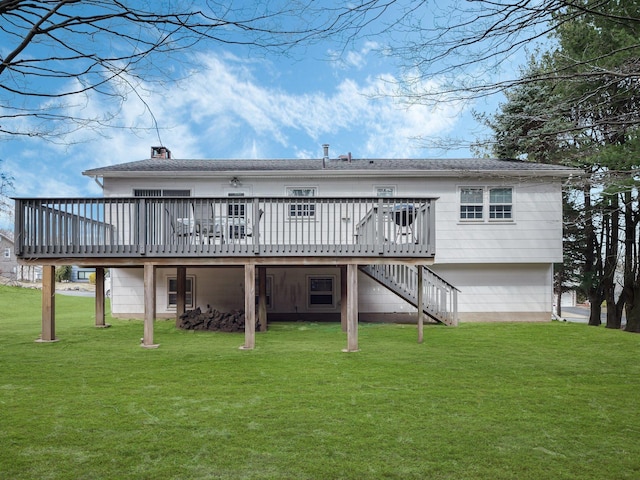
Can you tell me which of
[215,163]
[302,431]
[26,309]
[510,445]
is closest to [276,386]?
[302,431]

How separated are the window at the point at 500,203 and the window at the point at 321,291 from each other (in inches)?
223

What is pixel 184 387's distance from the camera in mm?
7145

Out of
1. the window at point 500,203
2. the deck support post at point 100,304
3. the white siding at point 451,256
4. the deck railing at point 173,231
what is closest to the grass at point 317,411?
the deck railing at point 173,231

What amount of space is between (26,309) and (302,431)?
21.6 m

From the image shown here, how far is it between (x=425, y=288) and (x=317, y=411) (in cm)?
977

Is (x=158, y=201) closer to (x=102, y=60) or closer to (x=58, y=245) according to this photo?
(x=58, y=245)

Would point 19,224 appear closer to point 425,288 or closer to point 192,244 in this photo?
point 192,244

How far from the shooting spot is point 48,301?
11.1m

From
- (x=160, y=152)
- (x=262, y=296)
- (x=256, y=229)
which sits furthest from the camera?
(x=160, y=152)

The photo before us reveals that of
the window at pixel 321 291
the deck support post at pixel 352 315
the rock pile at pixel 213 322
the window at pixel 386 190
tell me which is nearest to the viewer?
the deck support post at pixel 352 315

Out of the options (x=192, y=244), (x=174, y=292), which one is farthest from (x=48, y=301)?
(x=174, y=292)

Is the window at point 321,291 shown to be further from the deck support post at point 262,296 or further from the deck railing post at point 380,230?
the deck railing post at point 380,230

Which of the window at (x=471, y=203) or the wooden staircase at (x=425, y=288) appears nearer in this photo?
the wooden staircase at (x=425, y=288)

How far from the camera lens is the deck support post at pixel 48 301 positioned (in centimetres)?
1094
